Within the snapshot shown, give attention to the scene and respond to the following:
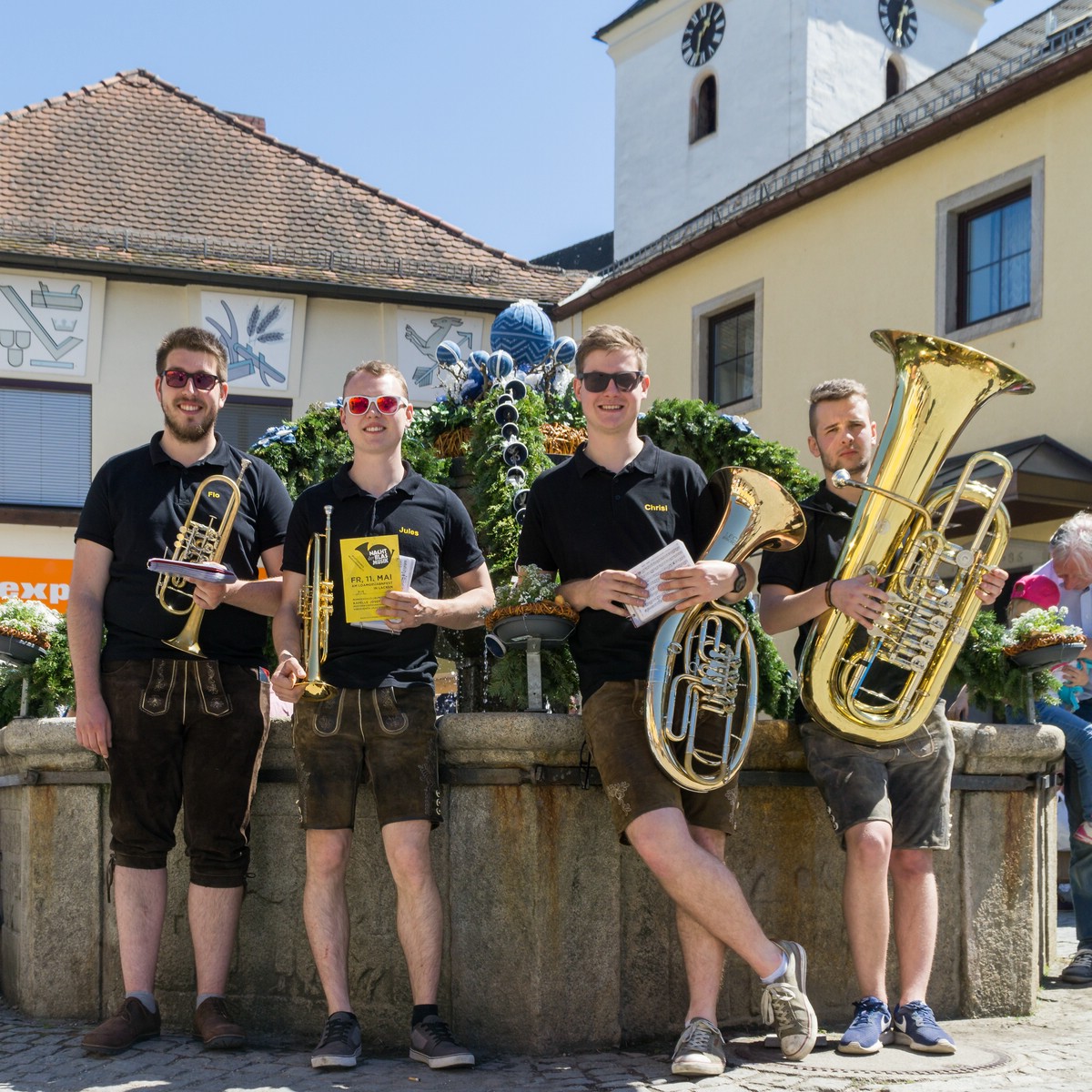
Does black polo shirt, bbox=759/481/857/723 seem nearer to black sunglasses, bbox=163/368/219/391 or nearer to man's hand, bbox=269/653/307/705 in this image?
man's hand, bbox=269/653/307/705

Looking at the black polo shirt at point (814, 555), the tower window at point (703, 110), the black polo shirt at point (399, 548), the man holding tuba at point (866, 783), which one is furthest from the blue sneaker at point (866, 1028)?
the tower window at point (703, 110)

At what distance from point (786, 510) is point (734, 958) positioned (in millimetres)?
1614

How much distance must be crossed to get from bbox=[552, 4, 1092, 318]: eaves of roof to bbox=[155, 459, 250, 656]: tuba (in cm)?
1266

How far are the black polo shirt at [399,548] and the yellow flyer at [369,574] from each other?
5 centimetres

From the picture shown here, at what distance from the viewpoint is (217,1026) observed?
16.0 ft

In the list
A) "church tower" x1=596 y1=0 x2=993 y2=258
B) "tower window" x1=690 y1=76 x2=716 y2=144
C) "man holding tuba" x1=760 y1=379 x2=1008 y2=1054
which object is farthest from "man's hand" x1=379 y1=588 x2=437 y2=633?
"tower window" x1=690 y1=76 x2=716 y2=144

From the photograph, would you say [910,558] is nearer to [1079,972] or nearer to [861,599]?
[861,599]

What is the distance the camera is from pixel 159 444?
525 centimetres

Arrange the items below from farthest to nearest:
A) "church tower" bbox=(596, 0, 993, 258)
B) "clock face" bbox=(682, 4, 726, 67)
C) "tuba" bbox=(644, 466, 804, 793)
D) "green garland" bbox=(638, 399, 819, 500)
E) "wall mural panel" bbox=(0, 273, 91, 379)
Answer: "clock face" bbox=(682, 4, 726, 67), "church tower" bbox=(596, 0, 993, 258), "wall mural panel" bbox=(0, 273, 91, 379), "green garland" bbox=(638, 399, 819, 500), "tuba" bbox=(644, 466, 804, 793)

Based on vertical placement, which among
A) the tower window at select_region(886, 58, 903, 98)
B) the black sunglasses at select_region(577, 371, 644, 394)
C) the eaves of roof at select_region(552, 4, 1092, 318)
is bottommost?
the black sunglasses at select_region(577, 371, 644, 394)

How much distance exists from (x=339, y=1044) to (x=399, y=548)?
1.52 metres

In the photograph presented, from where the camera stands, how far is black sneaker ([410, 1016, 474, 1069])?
4625mm

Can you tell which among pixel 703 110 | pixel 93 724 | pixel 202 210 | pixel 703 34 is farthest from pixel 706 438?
pixel 703 34

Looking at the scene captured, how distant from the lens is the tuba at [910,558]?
4.92 metres
